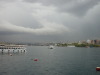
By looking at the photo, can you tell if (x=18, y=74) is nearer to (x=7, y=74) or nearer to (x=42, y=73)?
(x=7, y=74)

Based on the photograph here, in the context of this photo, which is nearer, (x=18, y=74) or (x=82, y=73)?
(x=18, y=74)

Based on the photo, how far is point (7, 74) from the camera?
7206 cm

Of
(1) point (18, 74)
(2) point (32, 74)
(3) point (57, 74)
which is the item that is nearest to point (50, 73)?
(3) point (57, 74)

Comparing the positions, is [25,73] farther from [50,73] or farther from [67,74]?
[67,74]

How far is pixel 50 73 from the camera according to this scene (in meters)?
76.3

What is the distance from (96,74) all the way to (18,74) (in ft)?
127

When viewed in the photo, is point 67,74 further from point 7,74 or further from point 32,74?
point 7,74

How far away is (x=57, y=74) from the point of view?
7419 centimetres

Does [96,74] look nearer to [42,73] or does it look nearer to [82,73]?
[82,73]

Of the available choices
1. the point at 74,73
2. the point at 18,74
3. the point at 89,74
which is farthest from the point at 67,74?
the point at 18,74

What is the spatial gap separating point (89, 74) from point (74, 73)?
24.2 feet

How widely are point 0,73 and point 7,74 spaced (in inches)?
177

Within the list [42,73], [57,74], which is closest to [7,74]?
[42,73]

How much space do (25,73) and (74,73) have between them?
24641 mm
